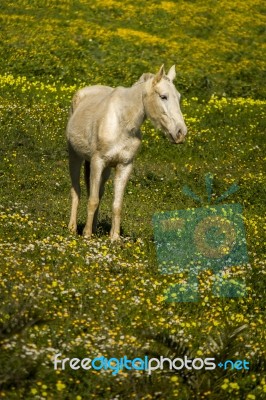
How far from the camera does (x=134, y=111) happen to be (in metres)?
→ 14.8

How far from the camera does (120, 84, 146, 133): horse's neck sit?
14.8 metres

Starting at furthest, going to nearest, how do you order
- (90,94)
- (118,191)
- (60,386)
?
(90,94) → (118,191) → (60,386)

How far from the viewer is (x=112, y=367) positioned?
9.18 meters

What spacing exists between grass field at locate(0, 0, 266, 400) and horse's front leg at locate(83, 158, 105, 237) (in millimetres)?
336

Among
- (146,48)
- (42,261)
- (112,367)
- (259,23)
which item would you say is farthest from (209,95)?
(112,367)

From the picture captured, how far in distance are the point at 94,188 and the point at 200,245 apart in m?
1.94

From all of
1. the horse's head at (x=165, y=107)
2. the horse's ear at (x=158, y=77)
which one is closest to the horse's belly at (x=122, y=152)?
the horse's head at (x=165, y=107)

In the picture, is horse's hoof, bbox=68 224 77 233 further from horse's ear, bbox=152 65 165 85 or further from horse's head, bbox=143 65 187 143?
horse's ear, bbox=152 65 165 85

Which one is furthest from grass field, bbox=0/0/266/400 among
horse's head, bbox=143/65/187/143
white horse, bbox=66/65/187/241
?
horse's head, bbox=143/65/187/143

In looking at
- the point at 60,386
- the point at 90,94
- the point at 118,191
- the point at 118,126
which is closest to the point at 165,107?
the point at 118,126

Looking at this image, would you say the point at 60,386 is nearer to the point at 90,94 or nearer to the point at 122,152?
the point at 122,152

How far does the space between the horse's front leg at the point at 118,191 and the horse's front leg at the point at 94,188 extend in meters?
0.28

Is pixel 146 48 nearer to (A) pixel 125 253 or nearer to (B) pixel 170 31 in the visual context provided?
(B) pixel 170 31

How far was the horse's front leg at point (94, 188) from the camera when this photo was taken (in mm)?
15109
